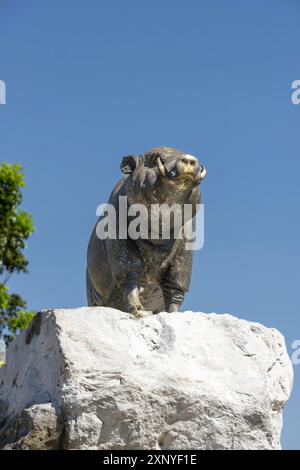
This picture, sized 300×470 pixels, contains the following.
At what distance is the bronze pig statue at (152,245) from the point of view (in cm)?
924

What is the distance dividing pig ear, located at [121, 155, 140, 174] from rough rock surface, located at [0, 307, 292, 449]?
2073 millimetres

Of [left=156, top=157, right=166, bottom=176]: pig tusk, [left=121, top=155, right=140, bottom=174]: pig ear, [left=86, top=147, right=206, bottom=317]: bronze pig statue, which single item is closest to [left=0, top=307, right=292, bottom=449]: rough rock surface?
[left=86, top=147, right=206, bottom=317]: bronze pig statue

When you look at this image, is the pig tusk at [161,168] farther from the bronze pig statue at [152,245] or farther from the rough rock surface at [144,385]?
the rough rock surface at [144,385]

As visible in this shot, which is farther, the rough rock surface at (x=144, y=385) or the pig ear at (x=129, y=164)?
the pig ear at (x=129, y=164)

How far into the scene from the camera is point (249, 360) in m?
8.20

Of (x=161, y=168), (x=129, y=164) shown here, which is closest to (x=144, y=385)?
(x=161, y=168)

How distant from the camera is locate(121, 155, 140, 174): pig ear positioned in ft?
31.8

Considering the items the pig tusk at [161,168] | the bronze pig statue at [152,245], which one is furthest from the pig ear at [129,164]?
the pig tusk at [161,168]

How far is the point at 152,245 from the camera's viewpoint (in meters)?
9.53

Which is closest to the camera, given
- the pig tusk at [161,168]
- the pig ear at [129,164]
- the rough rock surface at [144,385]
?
the rough rock surface at [144,385]

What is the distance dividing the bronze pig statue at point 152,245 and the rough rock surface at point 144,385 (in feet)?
2.82
